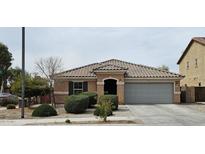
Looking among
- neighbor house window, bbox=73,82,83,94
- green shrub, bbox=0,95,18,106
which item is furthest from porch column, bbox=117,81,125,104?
green shrub, bbox=0,95,18,106

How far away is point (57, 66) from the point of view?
34844 mm

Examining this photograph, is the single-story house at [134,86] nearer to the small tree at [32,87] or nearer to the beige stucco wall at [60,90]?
the beige stucco wall at [60,90]

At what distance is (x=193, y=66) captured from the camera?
44.3m

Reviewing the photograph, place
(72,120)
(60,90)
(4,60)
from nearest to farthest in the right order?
(72,120) < (60,90) < (4,60)

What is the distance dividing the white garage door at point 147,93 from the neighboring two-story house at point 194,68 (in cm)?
310

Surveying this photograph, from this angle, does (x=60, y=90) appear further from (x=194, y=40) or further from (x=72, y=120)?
(x=194, y=40)

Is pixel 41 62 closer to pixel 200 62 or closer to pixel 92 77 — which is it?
pixel 92 77

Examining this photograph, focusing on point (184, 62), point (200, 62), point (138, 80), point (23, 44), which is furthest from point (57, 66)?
point (184, 62)

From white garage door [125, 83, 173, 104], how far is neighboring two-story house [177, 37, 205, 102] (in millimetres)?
3100

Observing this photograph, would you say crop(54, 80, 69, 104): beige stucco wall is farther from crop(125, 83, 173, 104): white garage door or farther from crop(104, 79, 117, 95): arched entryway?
crop(125, 83, 173, 104): white garage door

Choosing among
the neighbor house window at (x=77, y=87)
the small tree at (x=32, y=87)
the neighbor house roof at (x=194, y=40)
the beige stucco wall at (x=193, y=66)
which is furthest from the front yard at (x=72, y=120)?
the neighbor house roof at (x=194, y=40)

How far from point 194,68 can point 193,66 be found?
0.53m

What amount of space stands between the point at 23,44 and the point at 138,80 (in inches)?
616

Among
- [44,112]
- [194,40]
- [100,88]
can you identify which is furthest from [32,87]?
[194,40]
